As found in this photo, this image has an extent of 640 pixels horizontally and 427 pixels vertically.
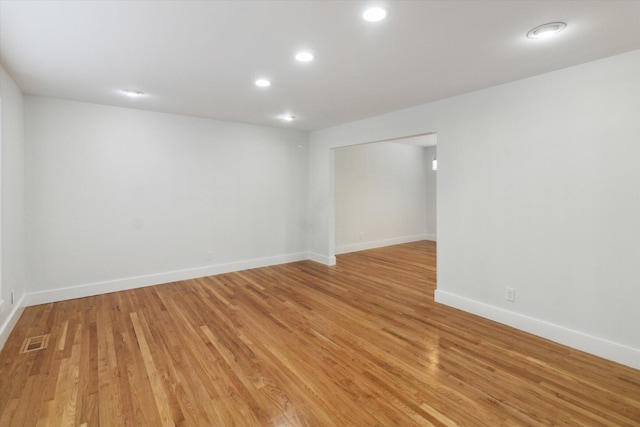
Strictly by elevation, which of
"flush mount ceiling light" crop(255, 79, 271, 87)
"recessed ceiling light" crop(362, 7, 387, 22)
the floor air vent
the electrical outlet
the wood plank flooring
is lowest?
the wood plank flooring

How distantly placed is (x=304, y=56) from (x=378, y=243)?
218 inches

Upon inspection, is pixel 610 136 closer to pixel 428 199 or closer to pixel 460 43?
pixel 460 43

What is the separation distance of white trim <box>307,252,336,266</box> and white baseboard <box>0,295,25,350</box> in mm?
4156

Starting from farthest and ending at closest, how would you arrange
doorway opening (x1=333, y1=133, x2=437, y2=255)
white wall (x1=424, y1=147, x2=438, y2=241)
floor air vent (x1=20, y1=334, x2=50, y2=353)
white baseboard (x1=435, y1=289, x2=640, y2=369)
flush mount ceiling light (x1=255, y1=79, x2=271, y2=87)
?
white wall (x1=424, y1=147, x2=438, y2=241), doorway opening (x1=333, y1=133, x2=437, y2=255), flush mount ceiling light (x1=255, y1=79, x2=271, y2=87), floor air vent (x1=20, y1=334, x2=50, y2=353), white baseboard (x1=435, y1=289, x2=640, y2=369)

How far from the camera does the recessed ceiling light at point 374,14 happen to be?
6.12ft

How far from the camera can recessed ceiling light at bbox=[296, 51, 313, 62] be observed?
2473 millimetres

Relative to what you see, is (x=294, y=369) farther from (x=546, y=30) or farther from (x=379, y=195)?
(x=379, y=195)

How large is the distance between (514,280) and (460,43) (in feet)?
7.55

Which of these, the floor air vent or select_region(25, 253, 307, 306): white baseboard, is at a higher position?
select_region(25, 253, 307, 306): white baseboard

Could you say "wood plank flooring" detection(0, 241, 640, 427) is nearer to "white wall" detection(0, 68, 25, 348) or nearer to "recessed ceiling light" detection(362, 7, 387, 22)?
"white wall" detection(0, 68, 25, 348)

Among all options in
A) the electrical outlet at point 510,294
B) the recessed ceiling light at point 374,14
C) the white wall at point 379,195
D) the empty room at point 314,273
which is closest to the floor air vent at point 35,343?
the empty room at point 314,273

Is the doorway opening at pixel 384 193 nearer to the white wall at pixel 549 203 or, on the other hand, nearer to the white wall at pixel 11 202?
the white wall at pixel 549 203

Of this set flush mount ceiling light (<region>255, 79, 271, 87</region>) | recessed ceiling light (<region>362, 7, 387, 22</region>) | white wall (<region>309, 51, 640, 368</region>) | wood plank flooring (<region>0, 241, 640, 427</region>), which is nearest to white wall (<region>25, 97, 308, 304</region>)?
wood plank flooring (<region>0, 241, 640, 427</region>)

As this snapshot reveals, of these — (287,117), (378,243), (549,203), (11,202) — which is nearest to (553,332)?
(549,203)
